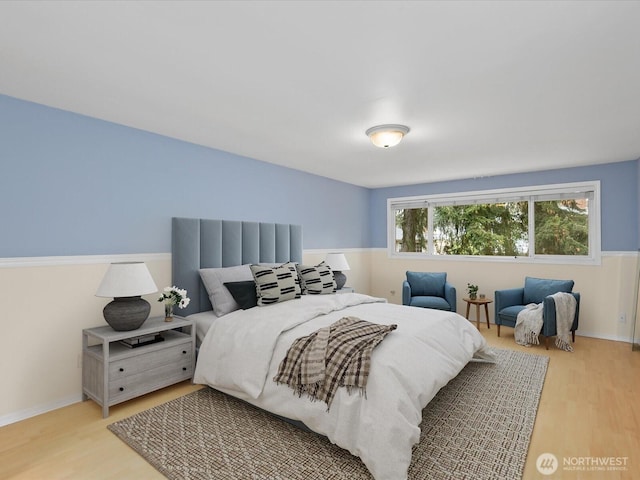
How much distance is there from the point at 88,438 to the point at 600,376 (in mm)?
4372

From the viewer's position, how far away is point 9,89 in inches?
97.3

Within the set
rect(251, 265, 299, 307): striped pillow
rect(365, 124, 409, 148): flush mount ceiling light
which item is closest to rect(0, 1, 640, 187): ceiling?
rect(365, 124, 409, 148): flush mount ceiling light

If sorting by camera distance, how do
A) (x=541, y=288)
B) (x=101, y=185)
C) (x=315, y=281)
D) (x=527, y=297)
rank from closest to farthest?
(x=101, y=185)
(x=315, y=281)
(x=541, y=288)
(x=527, y=297)

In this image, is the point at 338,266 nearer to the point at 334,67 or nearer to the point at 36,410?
the point at 334,67

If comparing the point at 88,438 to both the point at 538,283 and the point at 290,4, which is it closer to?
the point at 290,4

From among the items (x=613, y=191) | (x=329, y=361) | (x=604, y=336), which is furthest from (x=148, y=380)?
(x=613, y=191)

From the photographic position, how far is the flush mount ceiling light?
3.17 meters

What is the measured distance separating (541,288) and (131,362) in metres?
4.88

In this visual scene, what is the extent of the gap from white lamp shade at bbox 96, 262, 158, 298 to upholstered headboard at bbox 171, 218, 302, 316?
0.70 metres

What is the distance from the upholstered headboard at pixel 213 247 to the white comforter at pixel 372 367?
653mm

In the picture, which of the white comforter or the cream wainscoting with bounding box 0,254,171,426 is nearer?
the white comforter

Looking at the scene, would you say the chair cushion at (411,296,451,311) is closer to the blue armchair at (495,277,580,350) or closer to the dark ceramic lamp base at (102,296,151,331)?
the blue armchair at (495,277,580,350)

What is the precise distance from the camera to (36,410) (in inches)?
106

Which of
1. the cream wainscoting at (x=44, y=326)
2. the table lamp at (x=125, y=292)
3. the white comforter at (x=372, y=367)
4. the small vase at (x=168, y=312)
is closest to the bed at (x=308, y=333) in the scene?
the white comforter at (x=372, y=367)
